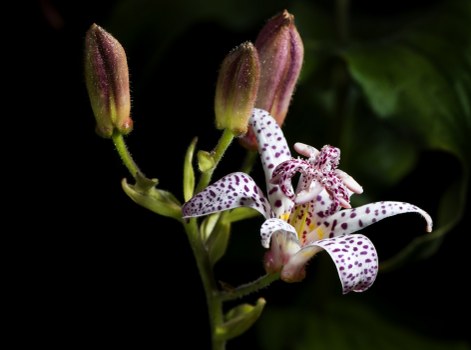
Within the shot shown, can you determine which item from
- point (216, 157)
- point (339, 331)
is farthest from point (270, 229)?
point (339, 331)

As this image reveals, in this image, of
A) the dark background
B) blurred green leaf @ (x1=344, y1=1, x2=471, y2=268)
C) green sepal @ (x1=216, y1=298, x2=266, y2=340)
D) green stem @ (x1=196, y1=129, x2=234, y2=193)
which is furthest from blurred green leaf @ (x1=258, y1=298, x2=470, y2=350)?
green stem @ (x1=196, y1=129, x2=234, y2=193)

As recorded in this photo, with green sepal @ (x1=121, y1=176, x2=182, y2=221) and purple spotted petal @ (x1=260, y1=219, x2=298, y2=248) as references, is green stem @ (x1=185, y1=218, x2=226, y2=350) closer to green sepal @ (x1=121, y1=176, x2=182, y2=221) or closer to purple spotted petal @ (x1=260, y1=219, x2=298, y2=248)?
green sepal @ (x1=121, y1=176, x2=182, y2=221)

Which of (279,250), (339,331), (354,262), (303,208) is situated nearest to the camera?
(354,262)

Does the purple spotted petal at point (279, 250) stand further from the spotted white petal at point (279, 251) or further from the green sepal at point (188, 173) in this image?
the green sepal at point (188, 173)

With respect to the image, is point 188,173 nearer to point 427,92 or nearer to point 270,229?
point 270,229

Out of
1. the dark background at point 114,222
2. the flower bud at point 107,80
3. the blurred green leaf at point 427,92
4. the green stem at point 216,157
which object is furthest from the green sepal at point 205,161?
the dark background at point 114,222

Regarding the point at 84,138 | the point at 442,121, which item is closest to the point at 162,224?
the point at 84,138
